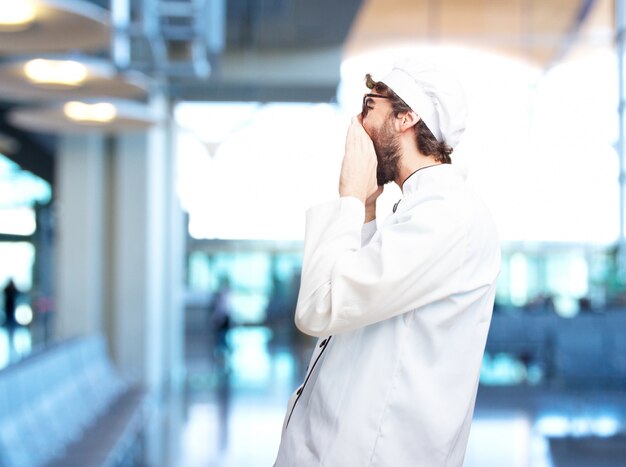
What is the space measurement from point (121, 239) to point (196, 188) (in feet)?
20.0

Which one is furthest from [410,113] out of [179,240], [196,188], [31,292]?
[31,292]

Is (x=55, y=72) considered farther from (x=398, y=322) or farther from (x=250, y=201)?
(x=250, y=201)

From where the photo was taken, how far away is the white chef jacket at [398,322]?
5.48 feet

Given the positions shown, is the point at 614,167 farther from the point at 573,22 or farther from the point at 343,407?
the point at 343,407

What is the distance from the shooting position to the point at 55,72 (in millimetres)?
6125

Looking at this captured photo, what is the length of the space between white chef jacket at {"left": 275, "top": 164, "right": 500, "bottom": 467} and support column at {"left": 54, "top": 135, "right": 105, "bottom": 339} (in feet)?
31.4

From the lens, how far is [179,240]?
14328mm

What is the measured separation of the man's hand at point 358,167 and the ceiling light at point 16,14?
103 inches

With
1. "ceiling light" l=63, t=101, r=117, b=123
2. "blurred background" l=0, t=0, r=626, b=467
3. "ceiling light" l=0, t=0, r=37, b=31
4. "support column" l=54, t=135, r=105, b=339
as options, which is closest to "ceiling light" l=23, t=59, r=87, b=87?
"blurred background" l=0, t=0, r=626, b=467

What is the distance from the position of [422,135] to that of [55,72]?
187 inches

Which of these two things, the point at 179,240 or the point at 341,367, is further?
the point at 179,240

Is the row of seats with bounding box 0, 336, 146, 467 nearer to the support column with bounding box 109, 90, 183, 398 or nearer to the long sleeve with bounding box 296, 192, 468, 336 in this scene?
the support column with bounding box 109, 90, 183, 398

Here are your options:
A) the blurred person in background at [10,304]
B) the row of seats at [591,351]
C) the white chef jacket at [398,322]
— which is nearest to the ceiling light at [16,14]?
the white chef jacket at [398,322]

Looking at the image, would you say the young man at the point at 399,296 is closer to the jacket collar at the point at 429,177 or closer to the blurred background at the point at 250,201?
the jacket collar at the point at 429,177
